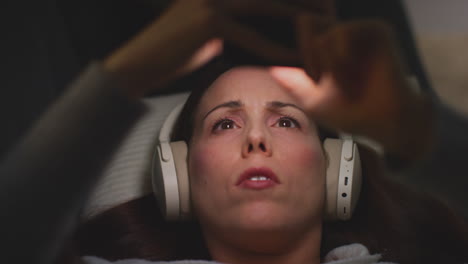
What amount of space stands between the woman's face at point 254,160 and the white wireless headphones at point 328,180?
18 mm

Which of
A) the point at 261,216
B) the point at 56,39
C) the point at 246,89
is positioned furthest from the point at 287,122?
the point at 56,39

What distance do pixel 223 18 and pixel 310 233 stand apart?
0.61 m

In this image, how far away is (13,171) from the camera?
0.63 metres

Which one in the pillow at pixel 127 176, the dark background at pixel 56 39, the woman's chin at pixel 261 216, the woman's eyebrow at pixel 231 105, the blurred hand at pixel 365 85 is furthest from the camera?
the pillow at pixel 127 176

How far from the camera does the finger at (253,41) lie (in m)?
0.65

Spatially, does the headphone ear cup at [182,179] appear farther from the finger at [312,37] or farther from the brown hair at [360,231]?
the finger at [312,37]

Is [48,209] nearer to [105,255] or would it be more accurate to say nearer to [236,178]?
[236,178]

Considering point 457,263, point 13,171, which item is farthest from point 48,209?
point 457,263

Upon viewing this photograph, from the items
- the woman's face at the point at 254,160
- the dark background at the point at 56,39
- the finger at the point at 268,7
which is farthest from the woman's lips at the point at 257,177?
the dark background at the point at 56,39

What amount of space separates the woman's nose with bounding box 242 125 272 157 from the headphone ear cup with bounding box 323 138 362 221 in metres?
0.16

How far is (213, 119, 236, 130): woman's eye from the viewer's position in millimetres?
1099

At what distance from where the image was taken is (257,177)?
100 centimetres

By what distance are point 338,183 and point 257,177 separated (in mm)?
187

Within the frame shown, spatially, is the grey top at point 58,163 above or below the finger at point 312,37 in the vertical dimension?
below
